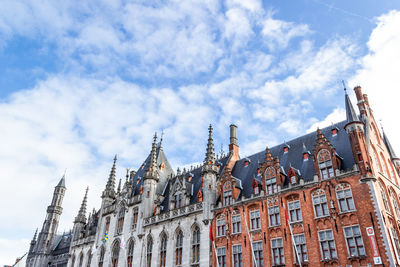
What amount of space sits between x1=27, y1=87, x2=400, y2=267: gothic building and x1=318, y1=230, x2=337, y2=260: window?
74mm

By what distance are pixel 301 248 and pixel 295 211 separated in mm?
3186

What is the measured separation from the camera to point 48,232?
2712 inches

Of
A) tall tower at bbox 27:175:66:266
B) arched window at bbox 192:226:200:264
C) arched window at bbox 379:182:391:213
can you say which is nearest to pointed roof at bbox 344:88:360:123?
arched window at bbox 379:182:391:213

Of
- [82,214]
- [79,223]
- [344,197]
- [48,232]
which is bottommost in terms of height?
[344,197]

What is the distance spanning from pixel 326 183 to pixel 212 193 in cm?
1298

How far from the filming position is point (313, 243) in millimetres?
25875

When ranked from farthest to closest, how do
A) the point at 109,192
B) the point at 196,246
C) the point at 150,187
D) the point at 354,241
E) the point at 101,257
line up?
1. the point at 109,192
2. the point at 101,257
3. the point at 150,187
4. the point at 196,246
5. the point at 354,241

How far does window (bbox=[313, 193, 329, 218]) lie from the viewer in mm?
26528

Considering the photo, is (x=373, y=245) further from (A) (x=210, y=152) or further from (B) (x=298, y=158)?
(A) (x=210, y=152)

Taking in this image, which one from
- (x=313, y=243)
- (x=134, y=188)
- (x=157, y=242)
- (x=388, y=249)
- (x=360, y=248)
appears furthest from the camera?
(x=134, y=188)

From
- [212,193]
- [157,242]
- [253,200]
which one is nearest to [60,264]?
[157,242]

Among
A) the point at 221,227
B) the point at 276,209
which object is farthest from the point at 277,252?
the point at 221,227

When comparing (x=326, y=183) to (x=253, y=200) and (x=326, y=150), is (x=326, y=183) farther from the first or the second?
(x=253, y=200)

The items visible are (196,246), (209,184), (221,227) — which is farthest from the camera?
(209,184)
